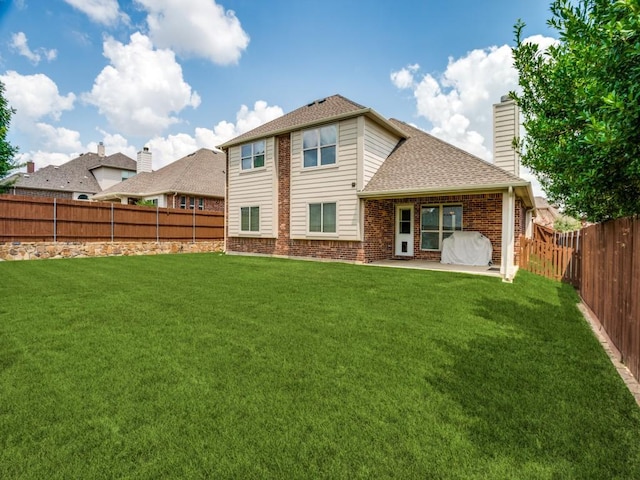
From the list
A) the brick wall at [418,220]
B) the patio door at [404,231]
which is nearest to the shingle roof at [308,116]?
the brick wall at [418,220]

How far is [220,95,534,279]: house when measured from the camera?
37.1 feet

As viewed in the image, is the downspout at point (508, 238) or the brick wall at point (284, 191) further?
the brick wall at point (284, 191)

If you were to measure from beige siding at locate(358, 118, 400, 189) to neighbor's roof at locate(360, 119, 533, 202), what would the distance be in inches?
8.1

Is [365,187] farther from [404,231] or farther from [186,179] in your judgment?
[186,179]

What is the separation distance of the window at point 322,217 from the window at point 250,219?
3.06 m

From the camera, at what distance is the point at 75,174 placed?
33875 millimetres

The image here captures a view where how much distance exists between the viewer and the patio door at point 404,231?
13.6 metres

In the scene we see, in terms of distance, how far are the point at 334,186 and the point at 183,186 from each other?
13.6 m

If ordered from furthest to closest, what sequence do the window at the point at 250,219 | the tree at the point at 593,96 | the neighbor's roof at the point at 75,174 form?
the neighbor's roof at the point at 75,174 < the window at the point at 250,219 < the tree at the point at 593,96

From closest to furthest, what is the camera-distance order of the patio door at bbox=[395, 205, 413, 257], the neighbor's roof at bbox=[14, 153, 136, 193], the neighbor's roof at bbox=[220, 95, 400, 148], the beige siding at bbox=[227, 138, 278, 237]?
the neighbor's roof at bbox=[220, 95, 400, 148], the patio door at bbox=[395, 205, 413, 257], the beige siding at bbox=[227, 138, 278, 237], the neighbor's roof at bbox=[14, 153, 136, 193]

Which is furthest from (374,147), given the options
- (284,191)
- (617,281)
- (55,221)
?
(55,221)

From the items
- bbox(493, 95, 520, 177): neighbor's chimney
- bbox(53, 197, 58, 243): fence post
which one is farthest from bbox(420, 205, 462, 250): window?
bbox(53, 197, 58, 243): fence post

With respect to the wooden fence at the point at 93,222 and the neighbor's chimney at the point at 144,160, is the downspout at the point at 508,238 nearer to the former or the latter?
the wooden fence at the point at 93,222

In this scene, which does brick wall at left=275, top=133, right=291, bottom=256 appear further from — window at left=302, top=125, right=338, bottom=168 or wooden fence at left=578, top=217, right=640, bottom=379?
wooden fence at left=578, top=217, right=640, bottom=379
